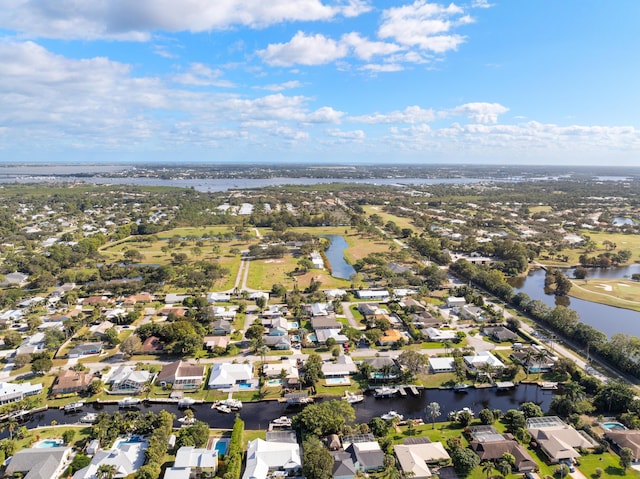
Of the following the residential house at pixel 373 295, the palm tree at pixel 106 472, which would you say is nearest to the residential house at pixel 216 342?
the palm tree at pixel 106 472

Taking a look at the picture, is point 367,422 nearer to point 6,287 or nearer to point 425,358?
point 425,358

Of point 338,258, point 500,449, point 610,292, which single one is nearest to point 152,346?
point 500,449

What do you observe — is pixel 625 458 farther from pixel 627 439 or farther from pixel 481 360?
pixel 481 360

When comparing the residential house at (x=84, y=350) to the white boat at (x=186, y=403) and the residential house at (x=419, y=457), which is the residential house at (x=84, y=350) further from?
the residential house at (x=419, y=457)

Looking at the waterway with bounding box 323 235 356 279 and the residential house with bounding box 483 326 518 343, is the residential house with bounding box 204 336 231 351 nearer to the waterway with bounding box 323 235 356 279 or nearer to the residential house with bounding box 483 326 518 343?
the waterway with bounding box 323 235 356 279

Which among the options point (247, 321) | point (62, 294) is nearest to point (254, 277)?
point (247, 321)
